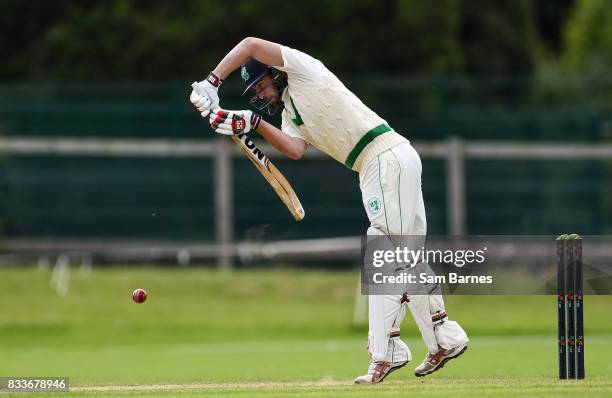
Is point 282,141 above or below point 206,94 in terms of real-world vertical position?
below

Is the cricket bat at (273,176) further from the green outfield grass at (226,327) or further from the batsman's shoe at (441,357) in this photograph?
the green outfield grass at (226,327)

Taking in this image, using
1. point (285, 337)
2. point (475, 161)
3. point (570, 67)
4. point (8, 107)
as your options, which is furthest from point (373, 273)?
point (570, 67)

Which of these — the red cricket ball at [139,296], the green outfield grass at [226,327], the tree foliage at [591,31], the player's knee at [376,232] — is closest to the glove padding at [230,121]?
the player's knee at [376,232]

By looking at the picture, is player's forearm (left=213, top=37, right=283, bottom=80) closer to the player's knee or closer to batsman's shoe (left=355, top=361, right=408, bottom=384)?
the player's knee

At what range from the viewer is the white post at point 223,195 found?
74.2ft

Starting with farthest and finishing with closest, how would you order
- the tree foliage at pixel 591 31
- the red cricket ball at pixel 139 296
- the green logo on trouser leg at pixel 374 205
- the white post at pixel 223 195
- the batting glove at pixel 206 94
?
the tree foliage at pixel 591 31
the white post at pixel 223 195
the red cricket ball at pixel 139 296
the green logo on trouser leg at pixel 374 205
the batting glove at pixel 206 94

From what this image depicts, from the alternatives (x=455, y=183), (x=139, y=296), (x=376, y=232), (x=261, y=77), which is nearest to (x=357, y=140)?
(x=376, y=232)

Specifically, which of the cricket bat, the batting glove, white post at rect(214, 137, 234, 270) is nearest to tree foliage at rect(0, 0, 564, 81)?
white post at rect(214, 137, 234, 270)

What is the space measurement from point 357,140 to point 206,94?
1.03 meters

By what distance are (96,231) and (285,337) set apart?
518cm

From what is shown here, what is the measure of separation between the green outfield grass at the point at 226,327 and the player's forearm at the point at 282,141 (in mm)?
2977

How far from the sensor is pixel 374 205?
30.4 feet

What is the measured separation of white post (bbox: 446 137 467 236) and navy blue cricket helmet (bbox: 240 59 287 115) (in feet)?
42.9

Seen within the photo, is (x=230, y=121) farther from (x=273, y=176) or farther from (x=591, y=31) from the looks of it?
(x=591, y=31)
